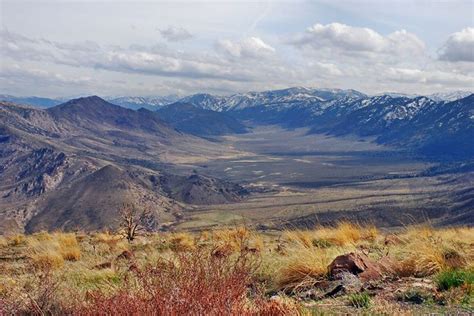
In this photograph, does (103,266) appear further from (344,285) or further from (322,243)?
(322,243)

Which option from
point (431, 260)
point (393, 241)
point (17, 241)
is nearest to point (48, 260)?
point (17, 241)

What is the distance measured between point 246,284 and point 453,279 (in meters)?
3.29

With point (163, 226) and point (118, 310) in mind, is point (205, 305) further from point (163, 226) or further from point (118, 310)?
point (163, 226)

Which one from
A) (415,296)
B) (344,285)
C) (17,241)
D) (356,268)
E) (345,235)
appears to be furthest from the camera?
(17,241)

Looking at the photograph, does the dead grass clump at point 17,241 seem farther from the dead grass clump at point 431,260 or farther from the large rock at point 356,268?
the dead grass clump at point 431,260

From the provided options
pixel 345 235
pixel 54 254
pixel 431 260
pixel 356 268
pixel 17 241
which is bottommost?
pixel 17 241

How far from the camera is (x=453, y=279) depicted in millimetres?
7102

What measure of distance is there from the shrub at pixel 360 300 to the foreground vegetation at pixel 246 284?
14mm

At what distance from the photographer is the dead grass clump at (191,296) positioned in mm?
4488

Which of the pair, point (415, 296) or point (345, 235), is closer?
point (415, 296)

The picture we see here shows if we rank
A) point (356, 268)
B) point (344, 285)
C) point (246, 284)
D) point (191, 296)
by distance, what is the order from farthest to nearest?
point (356, 268) < point (344, 285) < point (246, 284) < point (191, 296)

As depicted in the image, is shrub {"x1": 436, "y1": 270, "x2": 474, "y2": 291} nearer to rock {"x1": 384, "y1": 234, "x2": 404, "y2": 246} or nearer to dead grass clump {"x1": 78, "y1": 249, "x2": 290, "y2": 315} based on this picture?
dead grass clump {"x1": 78, "y1": 249, "x2": 290, "y2": 315}

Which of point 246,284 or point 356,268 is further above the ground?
point 246,284

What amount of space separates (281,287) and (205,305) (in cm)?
371
